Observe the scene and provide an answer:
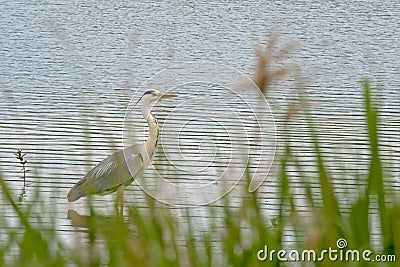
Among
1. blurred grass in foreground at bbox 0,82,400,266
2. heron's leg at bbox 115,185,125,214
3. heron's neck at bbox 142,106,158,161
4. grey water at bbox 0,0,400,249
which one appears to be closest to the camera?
blurred grass in foreground at bbox 0,82,400,266

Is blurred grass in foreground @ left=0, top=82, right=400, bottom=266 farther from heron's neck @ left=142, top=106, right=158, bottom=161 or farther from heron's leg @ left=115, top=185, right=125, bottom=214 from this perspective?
heron's neck @ left=142, top=106, right=158, bottom=161

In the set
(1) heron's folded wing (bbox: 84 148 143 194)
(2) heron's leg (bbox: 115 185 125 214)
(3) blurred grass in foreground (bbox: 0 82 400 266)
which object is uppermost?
(1) heron's folded wing (bbox: 84 148 143 194)

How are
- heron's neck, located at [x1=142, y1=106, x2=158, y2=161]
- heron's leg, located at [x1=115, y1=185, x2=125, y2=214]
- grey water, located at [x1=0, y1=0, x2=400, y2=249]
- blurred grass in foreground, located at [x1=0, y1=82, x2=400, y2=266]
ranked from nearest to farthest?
blurred grass in foreground, located at [x1=0, y1=82, x2=400, y2=266]
heron's leg, located at [x1=115, y1=185, x2=125, y2=214]
heron's neck, located at [x1=142, y1=106, x2=158, y2=161]
grey water, located at [x1=0, y1=0, x2=400, y2=249]

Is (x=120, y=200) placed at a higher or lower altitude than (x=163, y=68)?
lower

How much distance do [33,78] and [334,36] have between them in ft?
10.1

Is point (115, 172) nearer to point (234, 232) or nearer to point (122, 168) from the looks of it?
point (122, 168)

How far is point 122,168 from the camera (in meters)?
1.85

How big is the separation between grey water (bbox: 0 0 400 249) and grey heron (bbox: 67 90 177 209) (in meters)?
0.03

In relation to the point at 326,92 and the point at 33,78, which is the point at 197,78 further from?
the point at 33,78

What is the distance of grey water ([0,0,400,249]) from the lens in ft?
7.06

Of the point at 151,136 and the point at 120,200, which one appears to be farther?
A: the point at 151,136

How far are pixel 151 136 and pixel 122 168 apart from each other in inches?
7.9

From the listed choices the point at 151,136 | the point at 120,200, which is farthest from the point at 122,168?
the point at 151,136

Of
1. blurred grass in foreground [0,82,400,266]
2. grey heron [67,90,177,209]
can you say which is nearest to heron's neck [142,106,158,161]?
grey heron [67,90,177,209]
